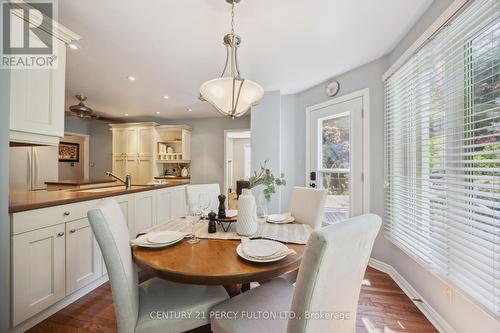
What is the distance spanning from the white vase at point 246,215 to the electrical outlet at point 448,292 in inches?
55.6

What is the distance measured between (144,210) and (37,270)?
47.3 inches

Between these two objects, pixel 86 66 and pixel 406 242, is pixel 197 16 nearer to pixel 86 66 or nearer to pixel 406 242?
pixel 86 66

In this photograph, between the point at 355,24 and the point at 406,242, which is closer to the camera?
the point at 355,24

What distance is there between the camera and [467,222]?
126 centimetres

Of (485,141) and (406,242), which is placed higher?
(485,141)

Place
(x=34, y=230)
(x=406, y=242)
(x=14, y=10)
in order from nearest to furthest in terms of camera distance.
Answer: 1. (x=14, y=10)
2. (x=34, y=230)
3. (x=406, y=242)

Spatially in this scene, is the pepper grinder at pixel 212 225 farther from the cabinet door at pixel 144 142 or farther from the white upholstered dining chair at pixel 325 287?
the cabinet door at pixel 144 142

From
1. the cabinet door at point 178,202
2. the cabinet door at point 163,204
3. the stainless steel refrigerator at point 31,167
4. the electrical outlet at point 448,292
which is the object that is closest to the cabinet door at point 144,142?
the stainless steel refrigerator at point 31,167

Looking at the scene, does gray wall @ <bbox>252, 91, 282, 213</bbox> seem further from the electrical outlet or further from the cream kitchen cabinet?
the cream kitchen cabinet

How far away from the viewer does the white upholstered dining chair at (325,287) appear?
26.6 inches

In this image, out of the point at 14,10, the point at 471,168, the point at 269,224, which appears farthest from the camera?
the point at 269,224

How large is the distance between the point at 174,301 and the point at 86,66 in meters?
2.85

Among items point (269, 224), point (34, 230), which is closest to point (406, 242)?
point (269, 224)

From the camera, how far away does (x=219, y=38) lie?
6.42ft
